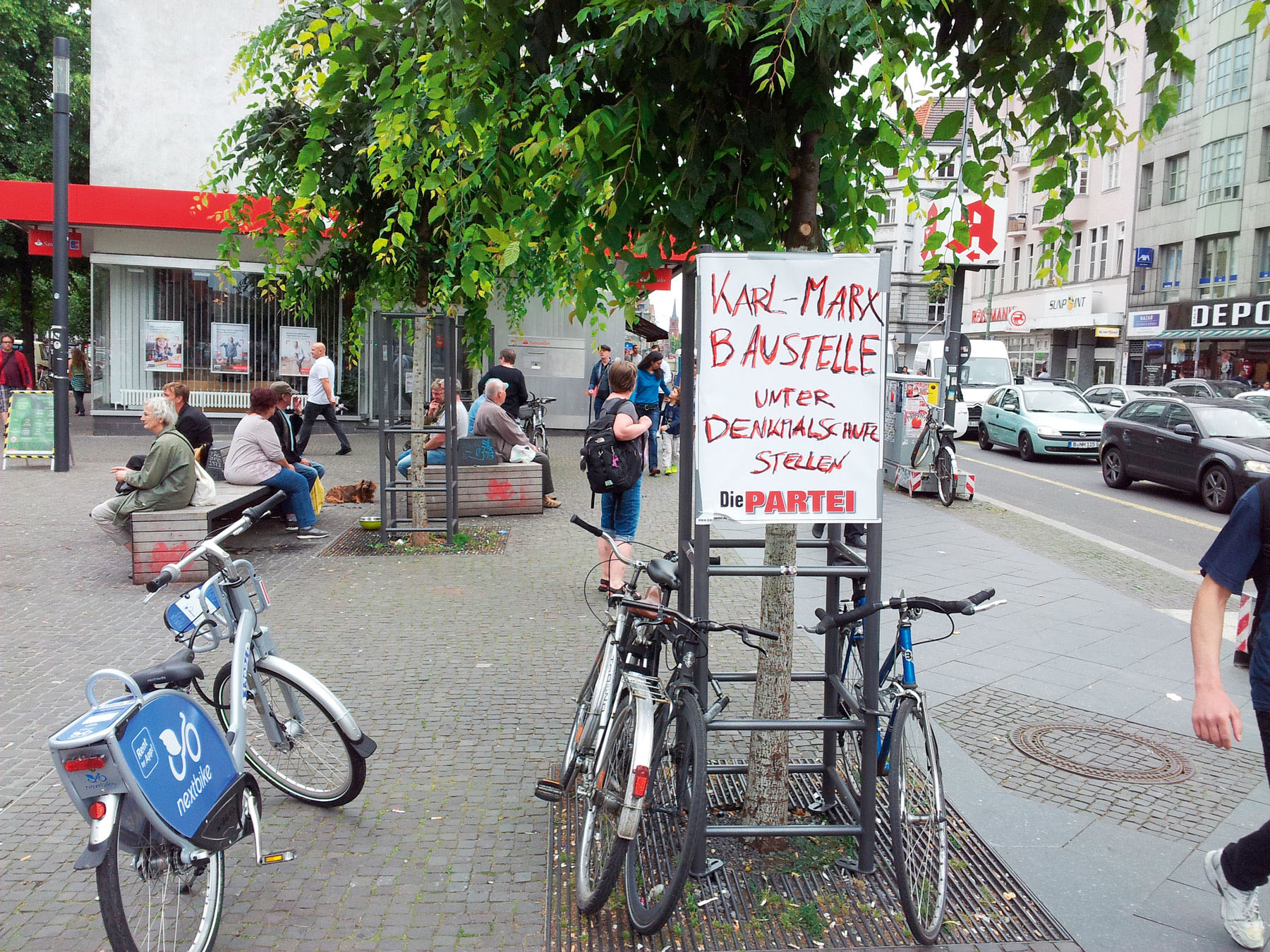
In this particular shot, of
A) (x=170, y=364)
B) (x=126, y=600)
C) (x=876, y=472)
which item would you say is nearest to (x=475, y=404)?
(x=126, y=600)

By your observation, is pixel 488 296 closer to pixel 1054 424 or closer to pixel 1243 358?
pixel 1054 424

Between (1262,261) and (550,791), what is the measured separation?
3708 centimetres

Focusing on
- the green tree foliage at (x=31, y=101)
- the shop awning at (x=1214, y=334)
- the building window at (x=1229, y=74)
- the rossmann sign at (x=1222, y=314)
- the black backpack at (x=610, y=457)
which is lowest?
the black backpack at (x=610, y=457)

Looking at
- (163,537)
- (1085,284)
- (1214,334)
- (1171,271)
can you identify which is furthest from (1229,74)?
(163,537)

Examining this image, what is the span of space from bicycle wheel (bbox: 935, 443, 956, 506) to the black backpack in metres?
7.27

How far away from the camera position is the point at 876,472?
11.7 ft

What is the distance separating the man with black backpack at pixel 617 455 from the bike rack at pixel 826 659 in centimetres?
306

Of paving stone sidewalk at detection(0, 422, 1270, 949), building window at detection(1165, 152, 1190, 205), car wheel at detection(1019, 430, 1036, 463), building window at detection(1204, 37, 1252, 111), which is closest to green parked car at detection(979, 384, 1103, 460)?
car wheel at detection(1019, 430, 1036, 463)

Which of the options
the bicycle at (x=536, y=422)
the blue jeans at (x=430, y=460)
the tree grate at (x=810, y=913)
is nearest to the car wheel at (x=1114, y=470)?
the bicycle at (x=536, y=422)

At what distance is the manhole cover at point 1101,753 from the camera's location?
4.74m

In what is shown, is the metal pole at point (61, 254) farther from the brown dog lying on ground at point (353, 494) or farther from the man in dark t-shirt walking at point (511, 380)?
the man in dark t-shirt walking at point (511, 380)

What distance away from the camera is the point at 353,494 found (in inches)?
493

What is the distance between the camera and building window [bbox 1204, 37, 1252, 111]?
111 ft

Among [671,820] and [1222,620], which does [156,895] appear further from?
[1222,620]
